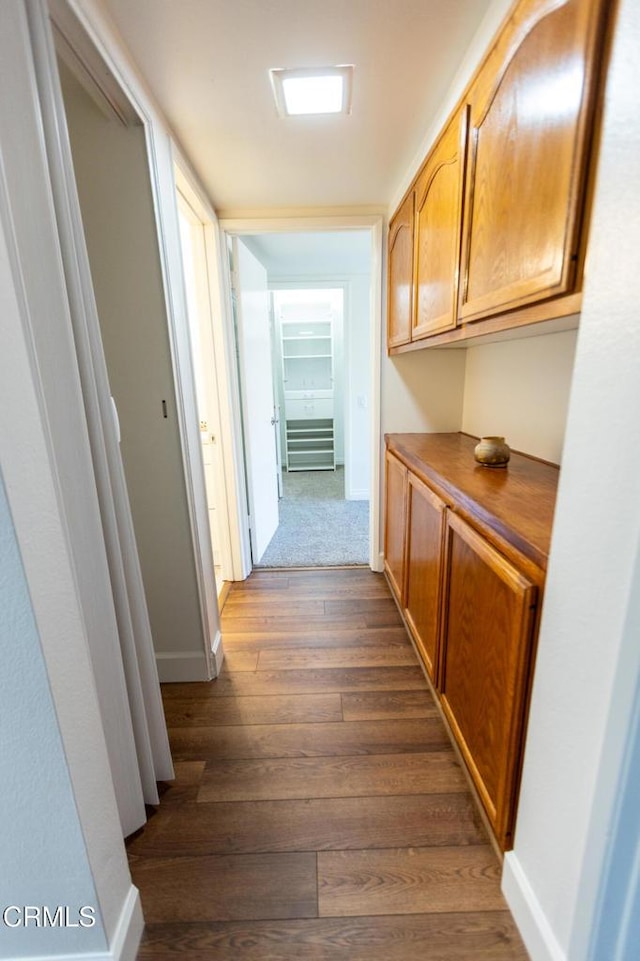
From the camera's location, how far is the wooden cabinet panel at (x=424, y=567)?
4.92 ft

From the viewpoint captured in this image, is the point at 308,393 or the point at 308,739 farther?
the point at 308,393

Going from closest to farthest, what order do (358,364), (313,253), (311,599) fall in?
(311,599), (313,253), (358,364)

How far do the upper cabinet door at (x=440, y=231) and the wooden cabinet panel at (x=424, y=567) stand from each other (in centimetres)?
68

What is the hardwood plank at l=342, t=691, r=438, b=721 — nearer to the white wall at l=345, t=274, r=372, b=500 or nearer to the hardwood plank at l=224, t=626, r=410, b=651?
the hardwood plank at l=224, t=626, r=410, b=651

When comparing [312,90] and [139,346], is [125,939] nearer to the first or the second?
[139,346]

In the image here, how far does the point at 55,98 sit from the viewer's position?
0.87 meters

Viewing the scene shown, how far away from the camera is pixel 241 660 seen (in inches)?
76.5

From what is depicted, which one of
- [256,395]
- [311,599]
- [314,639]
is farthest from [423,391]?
[314,639]

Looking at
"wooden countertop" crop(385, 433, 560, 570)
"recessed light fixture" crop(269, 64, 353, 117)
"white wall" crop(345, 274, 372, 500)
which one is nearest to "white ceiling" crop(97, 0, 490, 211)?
"recessed light fixture" crop(269, 64, 353, 117)

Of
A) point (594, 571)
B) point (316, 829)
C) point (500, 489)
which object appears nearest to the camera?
point (594, 571)

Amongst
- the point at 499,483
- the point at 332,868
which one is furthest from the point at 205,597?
the point at 499,483

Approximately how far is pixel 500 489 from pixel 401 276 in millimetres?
1346

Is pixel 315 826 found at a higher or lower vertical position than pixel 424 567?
lower

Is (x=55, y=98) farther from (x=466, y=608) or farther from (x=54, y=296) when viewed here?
(x=466, y=608)
